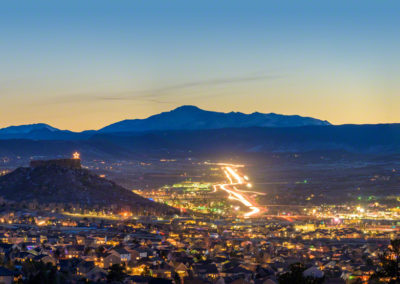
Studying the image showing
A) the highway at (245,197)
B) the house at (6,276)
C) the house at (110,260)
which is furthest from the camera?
the highway at (245,197)

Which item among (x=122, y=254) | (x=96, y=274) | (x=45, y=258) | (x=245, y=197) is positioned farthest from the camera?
(x=245, y=197)

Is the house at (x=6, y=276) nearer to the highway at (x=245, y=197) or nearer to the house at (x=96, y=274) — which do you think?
the house at (x=96, y=274)

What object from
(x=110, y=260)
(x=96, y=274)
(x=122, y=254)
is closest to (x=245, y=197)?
(x=122, y=254)

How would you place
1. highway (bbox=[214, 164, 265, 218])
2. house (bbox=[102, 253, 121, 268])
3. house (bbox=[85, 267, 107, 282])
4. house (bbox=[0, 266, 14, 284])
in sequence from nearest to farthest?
1. house (bbox=[0, 266, 14, 284])
2. house (bbox=[85, 267, 107, 282])
3. house (bbox=[102, 253, 121, 268])
4. highway (bbox=[214, 164, 265, 218])

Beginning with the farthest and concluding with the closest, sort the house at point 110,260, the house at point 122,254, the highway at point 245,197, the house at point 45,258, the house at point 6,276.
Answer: the highway at point 245,197 → the house at point 122,254 → the house at point 110,260 → the house at point 45,258 → the house at point 6,276

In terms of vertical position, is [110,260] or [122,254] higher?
[122,254]

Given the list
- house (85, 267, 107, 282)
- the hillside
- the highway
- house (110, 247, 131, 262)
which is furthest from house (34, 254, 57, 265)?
the highway

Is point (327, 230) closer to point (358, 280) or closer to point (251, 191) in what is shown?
point (358, 280)

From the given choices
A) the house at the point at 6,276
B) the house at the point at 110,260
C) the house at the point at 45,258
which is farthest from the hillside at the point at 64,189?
the house at the point at 6,276

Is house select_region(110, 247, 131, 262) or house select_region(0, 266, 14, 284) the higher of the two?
house select_region(0, 266, 14, 284)

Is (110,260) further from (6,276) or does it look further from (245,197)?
(245,197)

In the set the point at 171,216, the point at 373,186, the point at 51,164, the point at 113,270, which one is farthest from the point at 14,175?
the point at 373,186

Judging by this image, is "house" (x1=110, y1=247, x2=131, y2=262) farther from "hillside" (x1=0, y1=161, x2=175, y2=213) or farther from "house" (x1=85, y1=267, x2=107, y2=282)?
"hillside" (x1=0, y1=161, x2=175, y2=213)
